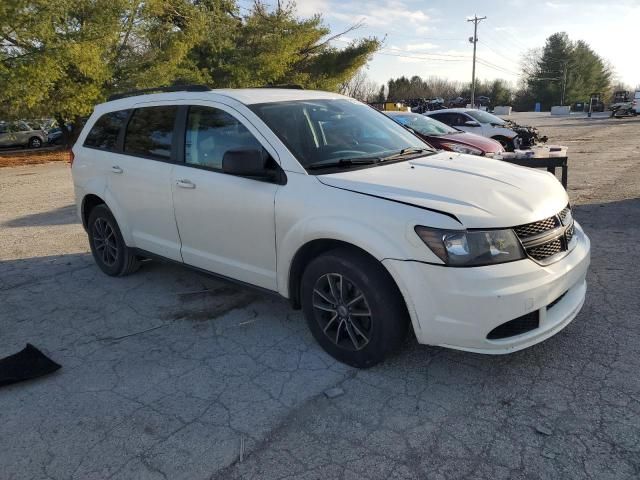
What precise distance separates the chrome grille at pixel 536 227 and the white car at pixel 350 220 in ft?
0.04

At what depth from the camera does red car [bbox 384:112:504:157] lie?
434 inches

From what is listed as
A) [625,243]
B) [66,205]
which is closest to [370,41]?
[66,205]

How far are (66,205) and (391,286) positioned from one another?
8499 mm

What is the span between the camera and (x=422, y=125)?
1234cm

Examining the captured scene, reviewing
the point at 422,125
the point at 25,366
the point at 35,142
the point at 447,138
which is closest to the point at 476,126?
the point at 422,125

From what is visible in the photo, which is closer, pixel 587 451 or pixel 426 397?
pixel 587 451

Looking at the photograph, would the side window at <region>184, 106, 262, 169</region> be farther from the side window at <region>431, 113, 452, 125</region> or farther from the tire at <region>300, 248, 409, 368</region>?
the side window at <region>431, 113, 452, 125</region>

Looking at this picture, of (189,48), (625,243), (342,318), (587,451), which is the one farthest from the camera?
(189,48)

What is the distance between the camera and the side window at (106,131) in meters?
5.15

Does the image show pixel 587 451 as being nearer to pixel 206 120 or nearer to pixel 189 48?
pixel 206 120

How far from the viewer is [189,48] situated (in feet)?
70.4

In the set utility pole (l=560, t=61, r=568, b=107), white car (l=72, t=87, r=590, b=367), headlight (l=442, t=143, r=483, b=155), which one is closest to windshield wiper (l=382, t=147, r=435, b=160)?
Answer: white car (l=72, t=87, r=590, b=367)

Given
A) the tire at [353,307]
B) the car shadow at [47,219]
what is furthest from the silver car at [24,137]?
the tire at [353,307]

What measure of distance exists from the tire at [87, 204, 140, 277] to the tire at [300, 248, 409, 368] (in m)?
2.46
